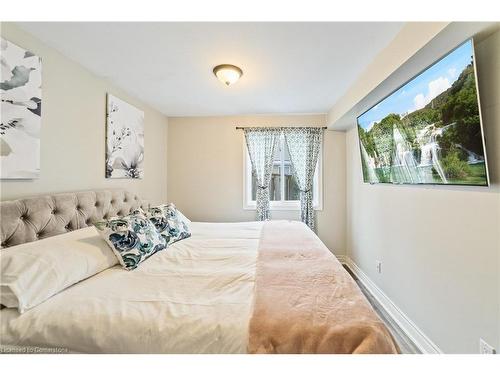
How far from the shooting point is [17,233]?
1.29 metres

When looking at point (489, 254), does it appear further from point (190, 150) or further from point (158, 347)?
point (190, 150)

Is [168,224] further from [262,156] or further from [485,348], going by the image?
[485,348]

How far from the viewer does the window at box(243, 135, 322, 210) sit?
3.51 m

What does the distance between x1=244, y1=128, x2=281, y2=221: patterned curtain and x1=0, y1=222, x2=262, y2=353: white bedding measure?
2129 millimetres

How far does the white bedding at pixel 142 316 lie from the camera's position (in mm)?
852

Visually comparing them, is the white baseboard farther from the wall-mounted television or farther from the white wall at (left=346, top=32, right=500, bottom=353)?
the wall-mounted television

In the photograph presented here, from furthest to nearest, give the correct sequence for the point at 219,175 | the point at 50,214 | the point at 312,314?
the point at 219,175, the point at 50,214, the point at 312,314

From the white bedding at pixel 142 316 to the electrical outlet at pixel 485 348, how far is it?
128 centimetres

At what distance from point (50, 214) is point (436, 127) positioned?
2.55 meters

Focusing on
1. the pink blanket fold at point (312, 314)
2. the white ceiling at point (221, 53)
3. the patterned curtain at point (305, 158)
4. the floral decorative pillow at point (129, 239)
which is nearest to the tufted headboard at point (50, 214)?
the floral decorative pillow at point (129, 239)

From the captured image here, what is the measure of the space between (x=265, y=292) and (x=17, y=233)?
4.76 feet

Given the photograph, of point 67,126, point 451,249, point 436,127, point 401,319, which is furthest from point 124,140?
point 401,319

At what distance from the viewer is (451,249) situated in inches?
55.8

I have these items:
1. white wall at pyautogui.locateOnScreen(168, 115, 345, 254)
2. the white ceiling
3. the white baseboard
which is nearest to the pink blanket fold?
the white baseboard
